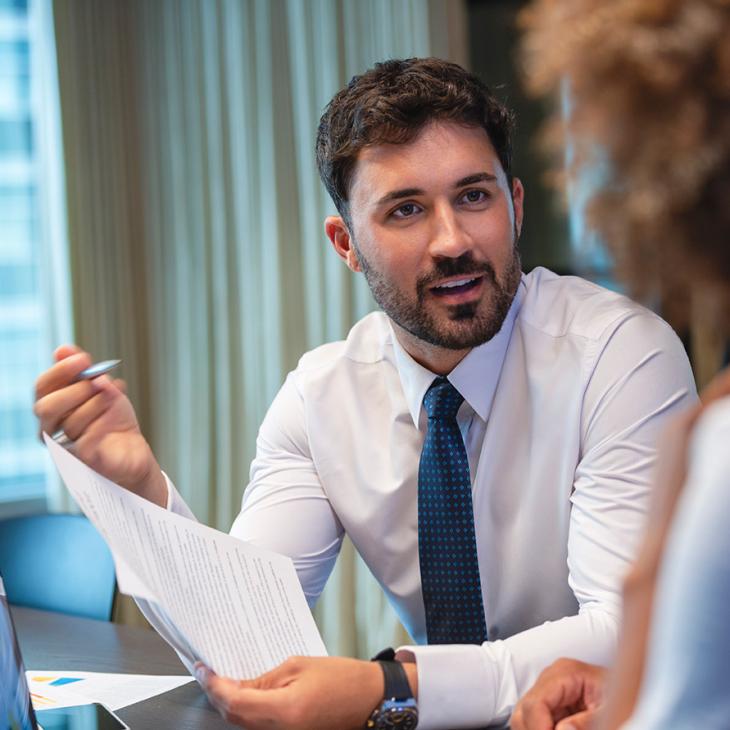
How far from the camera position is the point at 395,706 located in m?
1.12

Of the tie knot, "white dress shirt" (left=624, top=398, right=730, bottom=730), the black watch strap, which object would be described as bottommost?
the black watch strap

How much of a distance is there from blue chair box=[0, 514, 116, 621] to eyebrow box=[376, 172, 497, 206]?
883 mm

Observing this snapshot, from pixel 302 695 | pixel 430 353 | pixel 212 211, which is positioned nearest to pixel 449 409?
pixel 430 353

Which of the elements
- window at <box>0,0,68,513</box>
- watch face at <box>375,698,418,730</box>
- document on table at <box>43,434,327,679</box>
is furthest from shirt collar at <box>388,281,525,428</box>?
window at <box>0,0,68,513</box>

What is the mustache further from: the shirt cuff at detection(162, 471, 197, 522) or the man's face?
the shirt cuff at detection(162, 471, 197, 522)

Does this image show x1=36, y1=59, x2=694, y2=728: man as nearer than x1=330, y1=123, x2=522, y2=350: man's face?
Yes

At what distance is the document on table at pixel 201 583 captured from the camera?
1.06m

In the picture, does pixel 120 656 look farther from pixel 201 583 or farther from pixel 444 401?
pixel 444 401

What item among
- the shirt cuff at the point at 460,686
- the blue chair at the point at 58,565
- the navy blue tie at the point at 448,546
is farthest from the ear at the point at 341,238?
the shirt cuff at the point at 460,686

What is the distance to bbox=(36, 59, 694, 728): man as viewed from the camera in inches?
59.6

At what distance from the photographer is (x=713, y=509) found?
497 mm

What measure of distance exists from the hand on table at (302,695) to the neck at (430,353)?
2.23ft

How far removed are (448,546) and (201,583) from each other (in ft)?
1.87

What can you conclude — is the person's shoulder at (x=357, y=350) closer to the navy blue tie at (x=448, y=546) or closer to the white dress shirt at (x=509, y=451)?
the white dress shirt at (x=509, y=451)
